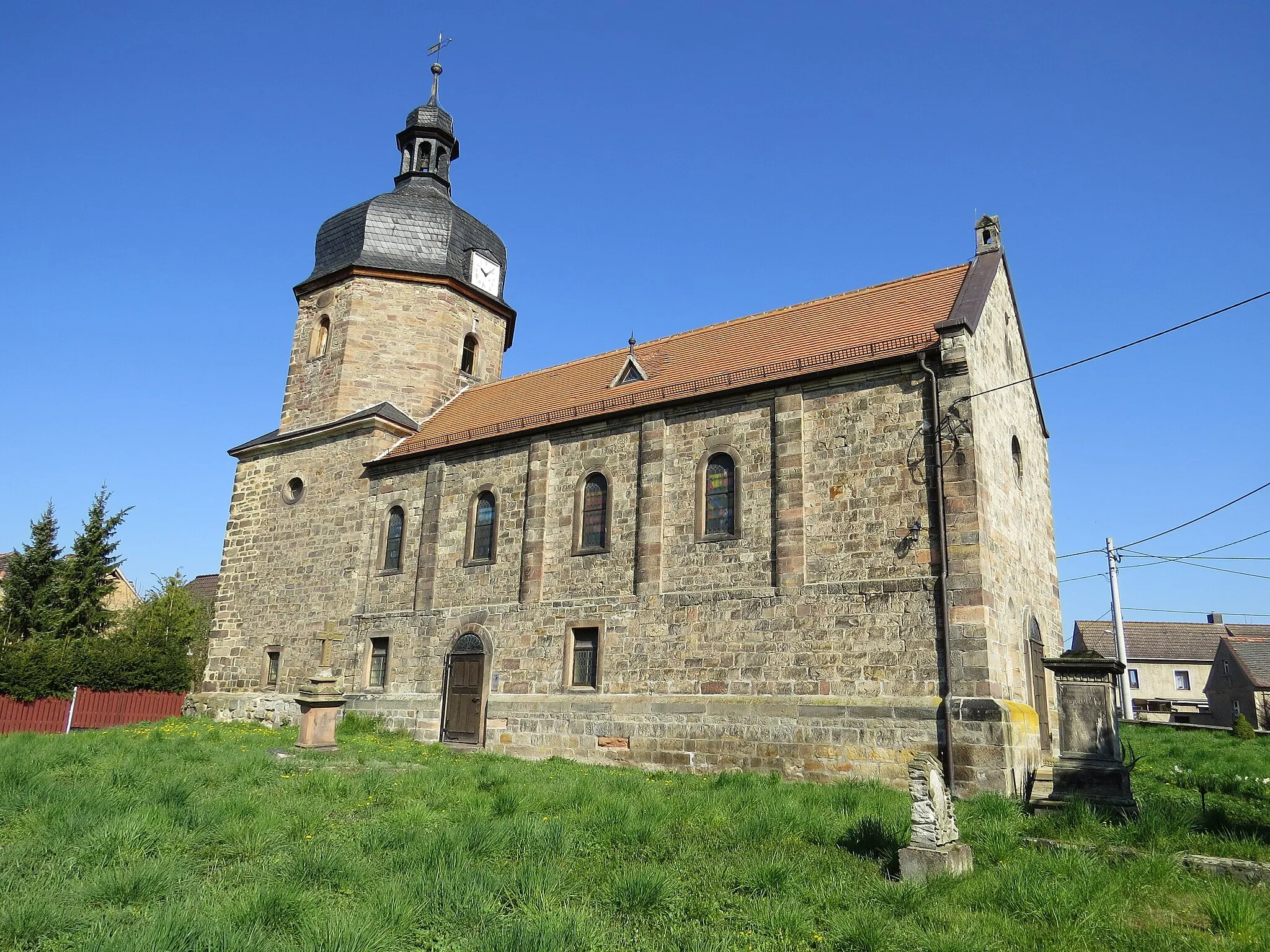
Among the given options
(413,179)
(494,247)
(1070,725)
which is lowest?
(1070,725)

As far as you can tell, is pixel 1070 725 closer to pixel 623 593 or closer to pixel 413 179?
pixel 623 593

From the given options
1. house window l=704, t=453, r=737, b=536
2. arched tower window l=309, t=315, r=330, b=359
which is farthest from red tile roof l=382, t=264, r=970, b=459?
arched tower window l=309, t=315, r=330, b=359

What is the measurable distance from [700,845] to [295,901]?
12.2 ft

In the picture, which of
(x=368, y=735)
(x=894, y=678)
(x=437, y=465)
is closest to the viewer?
(x=894, y=678)

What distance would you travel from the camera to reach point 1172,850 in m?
7.82

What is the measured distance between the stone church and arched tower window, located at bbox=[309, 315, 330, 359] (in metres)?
0.11

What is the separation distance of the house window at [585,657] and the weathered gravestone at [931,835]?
9.87 metres

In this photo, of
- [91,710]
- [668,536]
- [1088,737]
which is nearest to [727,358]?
[668,536]

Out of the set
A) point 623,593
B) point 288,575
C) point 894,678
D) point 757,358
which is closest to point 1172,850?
point 894,678

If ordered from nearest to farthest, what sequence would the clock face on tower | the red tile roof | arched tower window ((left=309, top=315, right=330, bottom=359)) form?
the red tile roof < arched tower window ((left=309, top=315, right=330, bottom=359)) < the clock face on tower

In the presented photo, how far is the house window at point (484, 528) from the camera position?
63.6 ft

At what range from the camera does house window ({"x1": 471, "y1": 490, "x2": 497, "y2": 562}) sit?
1939 cm

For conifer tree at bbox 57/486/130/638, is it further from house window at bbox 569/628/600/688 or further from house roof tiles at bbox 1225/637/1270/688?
house roof tiles at bbox 1225/637/1270/688

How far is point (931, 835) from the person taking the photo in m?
7.25
